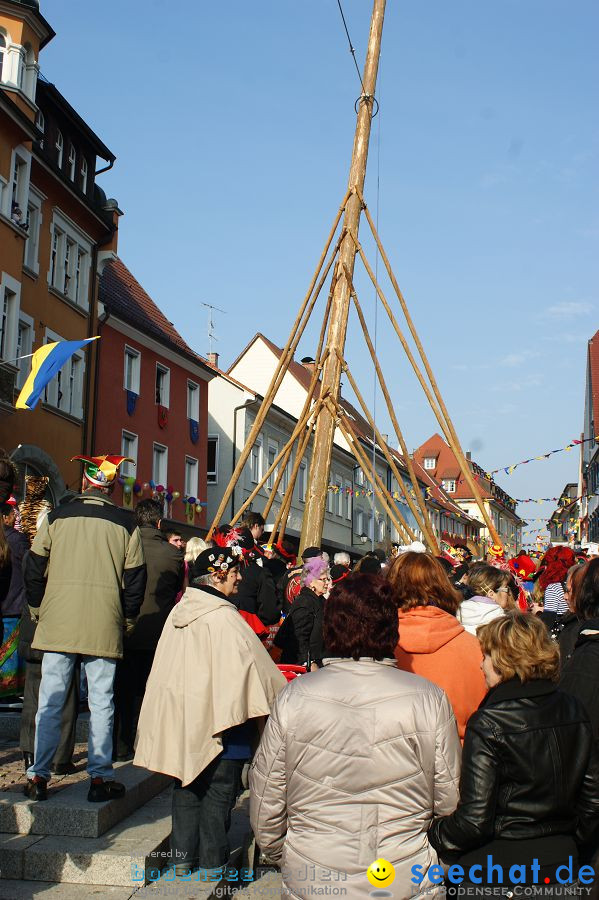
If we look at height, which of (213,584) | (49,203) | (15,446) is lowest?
(213,584)

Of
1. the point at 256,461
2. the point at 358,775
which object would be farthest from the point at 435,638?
the point at 256,461

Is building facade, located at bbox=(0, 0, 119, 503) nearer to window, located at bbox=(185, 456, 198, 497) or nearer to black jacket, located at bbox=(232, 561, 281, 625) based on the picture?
window, located at bbox=(185, 456, 198, 497)

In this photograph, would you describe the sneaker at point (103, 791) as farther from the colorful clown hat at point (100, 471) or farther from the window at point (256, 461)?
the window at point (256, 461)

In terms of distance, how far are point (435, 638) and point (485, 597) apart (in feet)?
5.66

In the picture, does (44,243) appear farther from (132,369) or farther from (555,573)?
(555,573)

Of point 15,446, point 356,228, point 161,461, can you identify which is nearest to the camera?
point 356,228

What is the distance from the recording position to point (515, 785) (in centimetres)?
292

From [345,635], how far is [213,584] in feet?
5.47

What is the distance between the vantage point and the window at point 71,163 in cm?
2106

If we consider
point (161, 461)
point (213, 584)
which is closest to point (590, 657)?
point (213, 584)

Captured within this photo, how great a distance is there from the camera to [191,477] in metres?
28.9

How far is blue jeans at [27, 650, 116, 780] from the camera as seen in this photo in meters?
4.89

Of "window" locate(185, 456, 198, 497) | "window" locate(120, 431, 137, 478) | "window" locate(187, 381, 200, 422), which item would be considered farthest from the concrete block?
"window" locate(187, 381, 200, 422)

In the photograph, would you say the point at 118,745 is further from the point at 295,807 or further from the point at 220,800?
the point at 295,807
